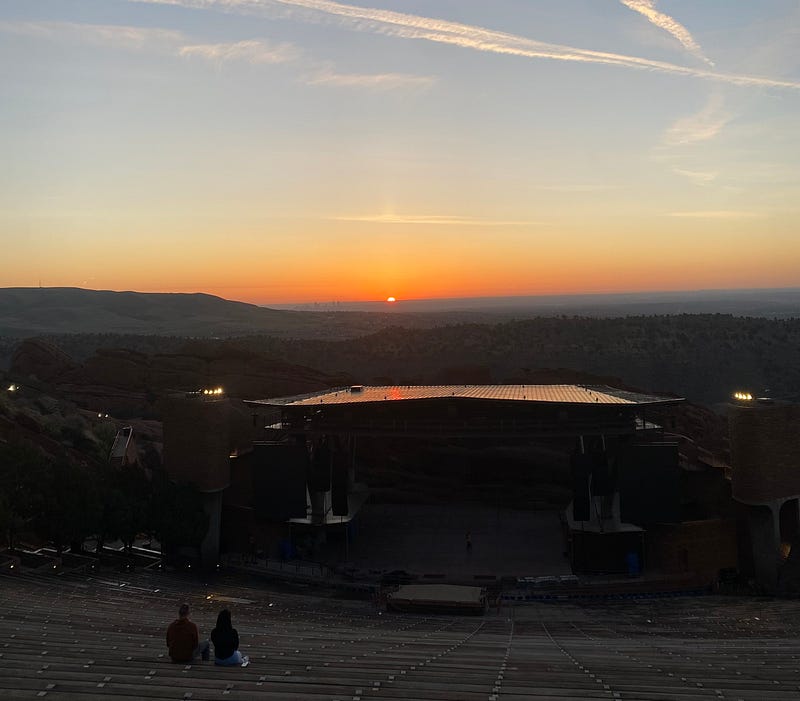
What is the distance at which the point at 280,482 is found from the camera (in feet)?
111

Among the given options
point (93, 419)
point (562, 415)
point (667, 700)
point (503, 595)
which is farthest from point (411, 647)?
point (93, 419)

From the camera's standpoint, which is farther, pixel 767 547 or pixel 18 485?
pixel 767 547

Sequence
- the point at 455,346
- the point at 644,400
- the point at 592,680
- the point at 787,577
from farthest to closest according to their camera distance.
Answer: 1. the point at 455,346
2. the point at 644,400
3. the point at 787,577
4. the point at 592,680

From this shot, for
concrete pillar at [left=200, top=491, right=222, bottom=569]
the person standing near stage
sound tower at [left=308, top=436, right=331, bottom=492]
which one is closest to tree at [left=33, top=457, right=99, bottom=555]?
concrete pillar at [left=200, top=491, right=222, bottom=569]

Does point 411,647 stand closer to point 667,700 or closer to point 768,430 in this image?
point 667,700

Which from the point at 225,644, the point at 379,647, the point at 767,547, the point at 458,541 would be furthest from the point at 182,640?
the point at 767,547

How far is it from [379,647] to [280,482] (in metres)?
19.0

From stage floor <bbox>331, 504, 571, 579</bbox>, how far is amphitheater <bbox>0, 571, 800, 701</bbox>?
4.26 meters

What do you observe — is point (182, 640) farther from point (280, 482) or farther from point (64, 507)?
point (280, 482)

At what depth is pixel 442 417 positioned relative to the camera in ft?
116

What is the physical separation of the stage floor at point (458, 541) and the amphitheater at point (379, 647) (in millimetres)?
4260

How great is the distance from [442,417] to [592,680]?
23585 mm

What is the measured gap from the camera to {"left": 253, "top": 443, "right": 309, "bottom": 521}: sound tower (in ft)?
111

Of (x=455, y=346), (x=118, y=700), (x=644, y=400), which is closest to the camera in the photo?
(x=118, y=700)
